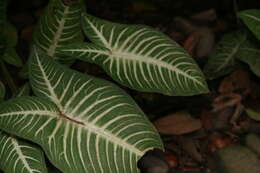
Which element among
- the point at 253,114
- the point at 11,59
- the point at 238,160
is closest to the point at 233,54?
the point at 253,114

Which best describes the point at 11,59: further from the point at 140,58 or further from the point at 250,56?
the point at 250,56

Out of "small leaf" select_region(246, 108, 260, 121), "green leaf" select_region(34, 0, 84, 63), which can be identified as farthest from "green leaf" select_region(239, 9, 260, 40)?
"green leaf" select_region(34, 0, 84, 63)

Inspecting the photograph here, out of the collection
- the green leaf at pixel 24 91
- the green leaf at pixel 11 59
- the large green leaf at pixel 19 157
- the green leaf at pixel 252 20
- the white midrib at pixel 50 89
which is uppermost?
the green leaf at pixel 252 20

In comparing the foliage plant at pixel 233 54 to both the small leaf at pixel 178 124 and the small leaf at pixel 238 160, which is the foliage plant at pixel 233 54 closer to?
the small leaf at pixel 178 124

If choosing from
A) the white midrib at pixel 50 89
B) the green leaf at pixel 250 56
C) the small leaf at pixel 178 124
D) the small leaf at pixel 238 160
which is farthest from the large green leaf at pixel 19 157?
the green leaf at pixel 250 56

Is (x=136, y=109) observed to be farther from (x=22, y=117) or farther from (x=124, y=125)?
(x=22, y=117)

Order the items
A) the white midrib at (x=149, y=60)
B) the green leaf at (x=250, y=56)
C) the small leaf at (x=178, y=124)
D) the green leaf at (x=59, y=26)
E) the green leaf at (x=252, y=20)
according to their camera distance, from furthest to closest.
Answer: the small leaf at (x=178, y=124)
the green leaf at (x=250, y=56)
the green leaf at (x=59, y=26)
the green leaf at (x=252, y=20)
the white midrib at (x=149, y=60)

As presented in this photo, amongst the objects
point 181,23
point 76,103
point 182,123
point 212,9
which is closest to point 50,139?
point 76,103
